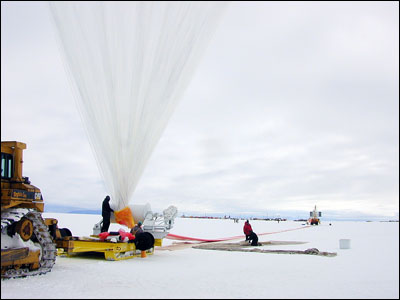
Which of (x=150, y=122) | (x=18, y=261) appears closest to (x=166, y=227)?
(x=150, y=122)

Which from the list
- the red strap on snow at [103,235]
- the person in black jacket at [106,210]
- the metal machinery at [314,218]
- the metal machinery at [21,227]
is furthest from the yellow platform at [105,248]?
the metal machinery at [314,218]

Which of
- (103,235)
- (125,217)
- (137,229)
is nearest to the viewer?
(103,235)

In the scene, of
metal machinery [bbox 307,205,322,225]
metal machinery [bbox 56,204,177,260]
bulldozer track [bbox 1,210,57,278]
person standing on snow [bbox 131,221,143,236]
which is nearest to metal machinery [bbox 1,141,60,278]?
bulldozer track [bbox 1,210,57,278]

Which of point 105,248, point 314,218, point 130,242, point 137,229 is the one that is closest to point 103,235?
point 105,248

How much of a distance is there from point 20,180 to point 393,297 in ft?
30.2

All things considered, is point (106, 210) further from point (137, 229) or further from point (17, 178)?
point (17, 178)

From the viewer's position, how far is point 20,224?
10.9 metres

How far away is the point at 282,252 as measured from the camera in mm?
18047

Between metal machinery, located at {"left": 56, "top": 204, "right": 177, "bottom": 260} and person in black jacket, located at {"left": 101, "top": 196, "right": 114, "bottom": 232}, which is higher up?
person in black jacket, located at {"left": 101, "top": 196, "right": 114, "bottom": 232}

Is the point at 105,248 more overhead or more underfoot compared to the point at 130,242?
more underfoot

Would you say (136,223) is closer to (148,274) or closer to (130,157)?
(130,157)

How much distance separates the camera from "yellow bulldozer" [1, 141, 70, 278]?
10383mm

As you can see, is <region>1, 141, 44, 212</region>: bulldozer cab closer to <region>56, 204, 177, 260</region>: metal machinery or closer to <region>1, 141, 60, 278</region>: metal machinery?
<region>1, 141, 60, 278</region>: metal machinery

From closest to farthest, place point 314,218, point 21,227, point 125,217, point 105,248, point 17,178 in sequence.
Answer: point 21,227 < point 17,178 < point 105,248 < point 125,217 < point 314,218
